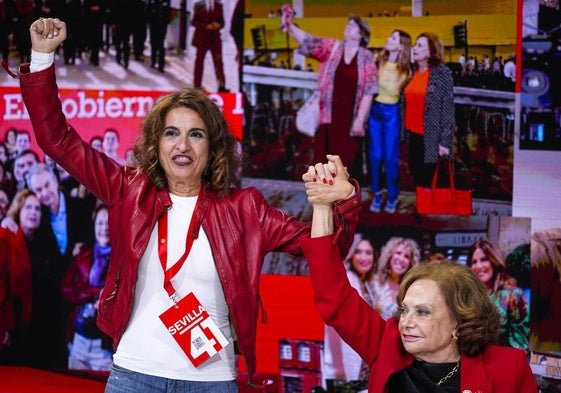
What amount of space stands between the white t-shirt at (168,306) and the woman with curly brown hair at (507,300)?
2294mm

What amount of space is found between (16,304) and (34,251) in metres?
0.30

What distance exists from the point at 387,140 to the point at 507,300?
3.18ft

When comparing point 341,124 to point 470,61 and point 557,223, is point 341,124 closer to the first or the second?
point 470,61

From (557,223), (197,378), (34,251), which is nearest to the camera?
(197,378)

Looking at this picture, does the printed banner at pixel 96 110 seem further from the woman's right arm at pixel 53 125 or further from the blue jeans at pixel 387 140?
the woman's right arm at pixel 53 125

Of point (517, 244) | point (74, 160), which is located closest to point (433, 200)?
point (517, 244)

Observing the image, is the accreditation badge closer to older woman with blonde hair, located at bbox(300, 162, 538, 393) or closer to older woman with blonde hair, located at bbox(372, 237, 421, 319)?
older woman with blonde hair, located at bbox(300, 162, 538, 393)

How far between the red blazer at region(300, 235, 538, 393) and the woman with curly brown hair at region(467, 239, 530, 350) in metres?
2.05

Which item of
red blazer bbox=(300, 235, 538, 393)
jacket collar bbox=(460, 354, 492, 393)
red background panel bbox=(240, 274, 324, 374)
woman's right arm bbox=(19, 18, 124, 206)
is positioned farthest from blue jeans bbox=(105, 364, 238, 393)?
red background panel bbox=(240, 274, 324, 374)

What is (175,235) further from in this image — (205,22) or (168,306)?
(205,22)

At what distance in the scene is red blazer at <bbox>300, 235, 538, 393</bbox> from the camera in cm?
236

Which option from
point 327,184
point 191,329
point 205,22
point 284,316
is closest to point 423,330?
point 327,184

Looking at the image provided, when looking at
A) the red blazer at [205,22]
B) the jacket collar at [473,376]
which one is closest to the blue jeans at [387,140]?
the red blazer at [205,22]

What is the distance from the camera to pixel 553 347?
443 cm
